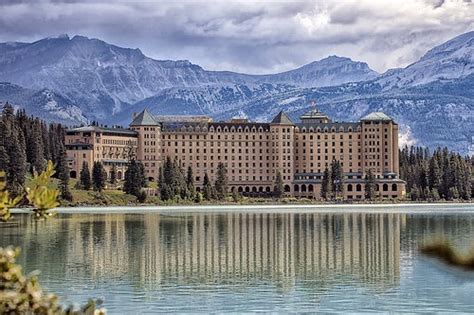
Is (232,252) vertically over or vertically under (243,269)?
over

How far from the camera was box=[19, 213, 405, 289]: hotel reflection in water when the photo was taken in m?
64.6

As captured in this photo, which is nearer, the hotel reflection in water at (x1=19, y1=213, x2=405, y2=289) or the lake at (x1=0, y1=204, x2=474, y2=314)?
the lake at (x1=0, y1=204, x2=474, y2=314)

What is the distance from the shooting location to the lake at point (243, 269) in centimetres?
5012

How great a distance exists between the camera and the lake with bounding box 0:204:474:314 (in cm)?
Result: 5012

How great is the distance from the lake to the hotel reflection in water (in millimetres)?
94

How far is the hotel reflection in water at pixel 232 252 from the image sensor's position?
212 ft

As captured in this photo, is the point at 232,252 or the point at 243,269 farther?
the point at 232,252

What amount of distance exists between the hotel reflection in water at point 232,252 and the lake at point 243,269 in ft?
0.31

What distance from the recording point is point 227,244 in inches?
3720

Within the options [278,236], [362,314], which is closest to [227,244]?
[278,236]

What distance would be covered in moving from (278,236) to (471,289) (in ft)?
178

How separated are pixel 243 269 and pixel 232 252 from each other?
49.5 feet

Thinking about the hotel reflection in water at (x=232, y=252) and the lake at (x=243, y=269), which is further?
the hotel reflection in water at (x=232, y=252)

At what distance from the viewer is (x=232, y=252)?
84688 millimetres
